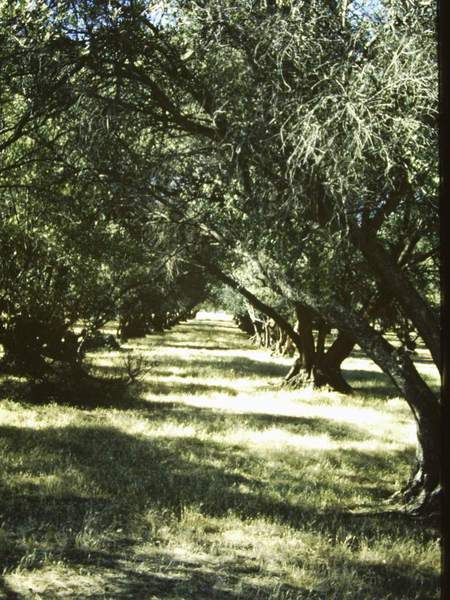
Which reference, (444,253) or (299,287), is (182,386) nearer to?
(299,287)

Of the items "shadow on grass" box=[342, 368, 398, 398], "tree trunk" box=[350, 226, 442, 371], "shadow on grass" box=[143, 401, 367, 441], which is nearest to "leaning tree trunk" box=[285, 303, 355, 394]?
"shadow on grass" box=[342, 368, 398, 398]

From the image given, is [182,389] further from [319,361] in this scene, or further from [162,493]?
[162,493]

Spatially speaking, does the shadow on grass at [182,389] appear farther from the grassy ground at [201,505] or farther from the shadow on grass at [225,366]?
the shadow on grass at [225,366]

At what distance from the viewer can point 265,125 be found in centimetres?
628

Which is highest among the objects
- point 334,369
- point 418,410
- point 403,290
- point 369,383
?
point 403,290

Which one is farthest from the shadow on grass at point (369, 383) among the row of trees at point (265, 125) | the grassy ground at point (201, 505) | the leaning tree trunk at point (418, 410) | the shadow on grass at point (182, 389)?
the leaning tree trunk at point (418, 410)

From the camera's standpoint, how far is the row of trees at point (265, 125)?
613cm

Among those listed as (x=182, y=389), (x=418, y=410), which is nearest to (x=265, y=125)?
(x=418, y=410)

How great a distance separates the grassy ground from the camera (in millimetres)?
5840

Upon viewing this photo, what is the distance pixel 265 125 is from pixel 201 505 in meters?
5.22

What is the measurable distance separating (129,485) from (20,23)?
21.4ft

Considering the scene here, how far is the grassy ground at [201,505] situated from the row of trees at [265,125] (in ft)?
5.76

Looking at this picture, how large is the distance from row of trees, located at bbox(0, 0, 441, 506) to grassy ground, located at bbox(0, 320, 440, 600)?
1757 millimetres

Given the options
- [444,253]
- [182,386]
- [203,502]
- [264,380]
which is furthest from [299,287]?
[264,380]
